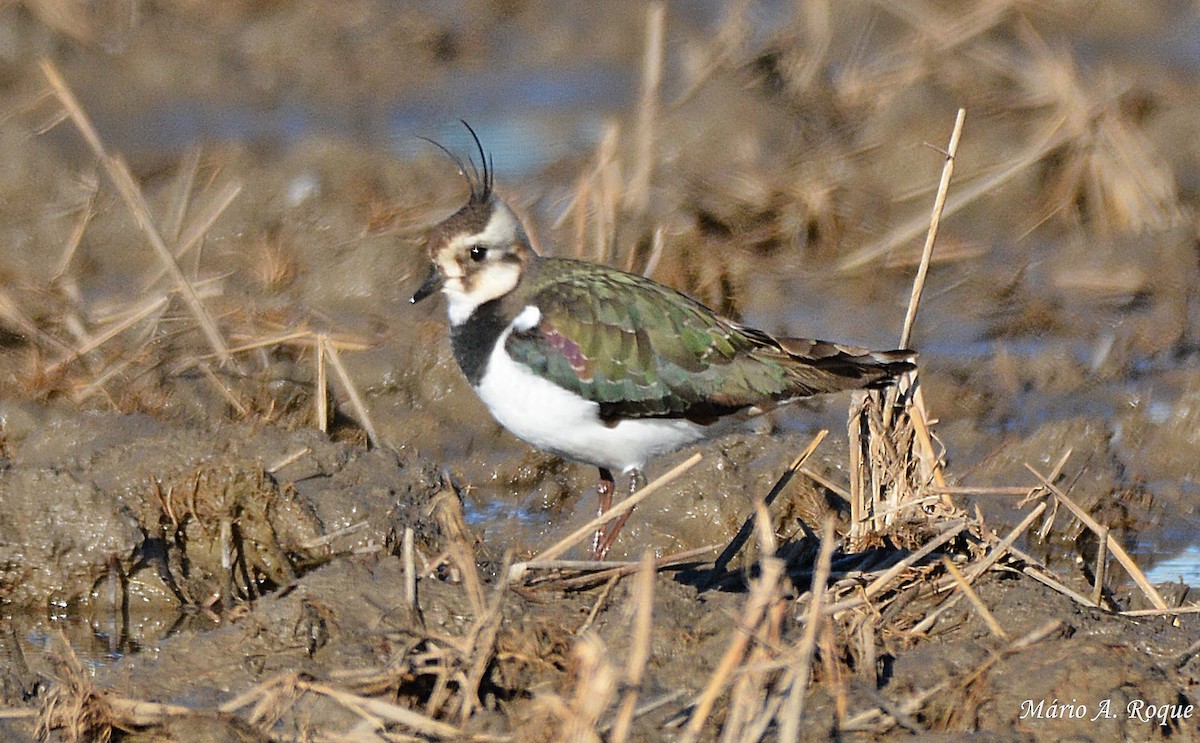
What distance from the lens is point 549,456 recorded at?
25.1ft

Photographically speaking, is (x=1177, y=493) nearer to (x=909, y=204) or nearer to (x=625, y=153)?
(x=909, y=204)

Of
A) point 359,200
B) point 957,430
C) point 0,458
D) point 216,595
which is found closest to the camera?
point 216,595

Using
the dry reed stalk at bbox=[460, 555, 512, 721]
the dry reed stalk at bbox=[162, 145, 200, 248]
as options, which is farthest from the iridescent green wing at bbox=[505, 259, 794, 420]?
the dry reed stalk at bbox=[162, 145, 200, 248]

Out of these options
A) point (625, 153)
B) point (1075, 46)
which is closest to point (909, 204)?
point (625, 153)

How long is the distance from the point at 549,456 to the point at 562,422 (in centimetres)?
203

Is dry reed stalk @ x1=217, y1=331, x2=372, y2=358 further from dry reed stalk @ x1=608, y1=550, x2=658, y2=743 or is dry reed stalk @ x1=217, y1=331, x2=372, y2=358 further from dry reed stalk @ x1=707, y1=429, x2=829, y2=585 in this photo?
dry reed stalk @ x1=608, y1=550, x2=658, y2=743

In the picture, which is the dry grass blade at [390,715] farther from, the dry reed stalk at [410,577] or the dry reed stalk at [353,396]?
the dry reed stalk at [353,396]

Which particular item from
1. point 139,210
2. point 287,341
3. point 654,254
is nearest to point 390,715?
point 287,341

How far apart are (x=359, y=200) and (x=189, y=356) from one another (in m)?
2.43

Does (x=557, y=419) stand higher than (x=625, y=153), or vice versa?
(x=557, y=419)

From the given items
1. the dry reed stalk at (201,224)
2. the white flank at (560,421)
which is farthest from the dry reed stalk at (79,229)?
the white flank at (560,421)

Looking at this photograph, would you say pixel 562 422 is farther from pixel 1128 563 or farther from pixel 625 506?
pixel 1128 563

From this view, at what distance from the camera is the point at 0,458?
682 cm

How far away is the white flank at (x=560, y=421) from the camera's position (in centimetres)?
562
